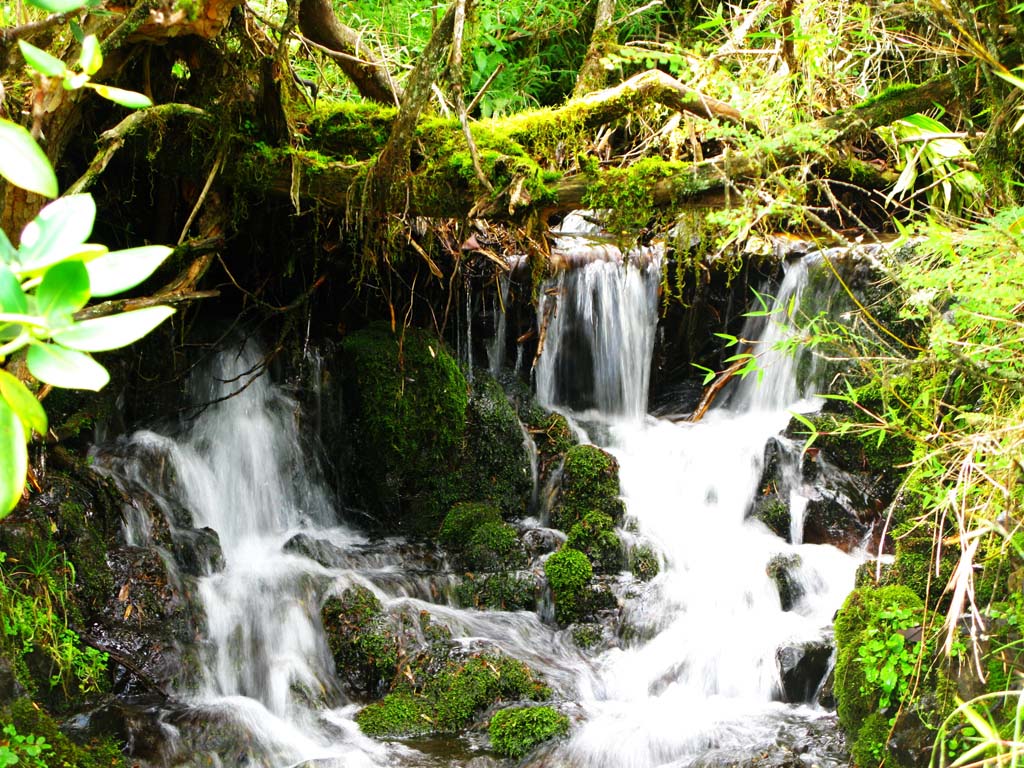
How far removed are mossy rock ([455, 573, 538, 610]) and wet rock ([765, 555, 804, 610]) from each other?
62.0 inches

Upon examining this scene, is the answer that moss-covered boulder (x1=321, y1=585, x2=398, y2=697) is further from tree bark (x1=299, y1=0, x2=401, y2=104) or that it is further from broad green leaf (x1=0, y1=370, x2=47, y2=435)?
broad green leaf (x1=0, y1=370, x2=47, y2=435)

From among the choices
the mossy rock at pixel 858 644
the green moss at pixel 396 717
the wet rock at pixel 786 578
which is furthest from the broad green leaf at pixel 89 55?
the wet rock at pixel 786 578

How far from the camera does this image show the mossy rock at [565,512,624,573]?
6.19 metres

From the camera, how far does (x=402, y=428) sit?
21.9 feet

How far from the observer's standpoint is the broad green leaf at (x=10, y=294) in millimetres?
809

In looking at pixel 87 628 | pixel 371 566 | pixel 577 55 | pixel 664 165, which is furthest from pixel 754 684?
pixel 577 55

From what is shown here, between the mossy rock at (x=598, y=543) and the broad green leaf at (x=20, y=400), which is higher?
the broad green leaf at (x=20, y=400)

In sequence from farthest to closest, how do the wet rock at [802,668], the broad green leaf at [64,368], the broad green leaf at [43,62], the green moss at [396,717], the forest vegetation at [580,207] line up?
the wet rock at [802,668] < the green moss at [396,717] < the forest vegetation at [580,207] < the broad green leaf at [43,62] < the broad green leaf at [64,368]

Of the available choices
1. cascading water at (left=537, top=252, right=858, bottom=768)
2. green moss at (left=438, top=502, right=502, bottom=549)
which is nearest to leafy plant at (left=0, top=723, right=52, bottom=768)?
cascading water at (left=537, top=252, right=858, bottom=768)

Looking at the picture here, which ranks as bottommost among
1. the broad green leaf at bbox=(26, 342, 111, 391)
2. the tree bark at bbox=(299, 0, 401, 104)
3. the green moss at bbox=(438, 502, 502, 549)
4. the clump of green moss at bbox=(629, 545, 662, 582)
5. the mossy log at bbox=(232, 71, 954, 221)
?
the clump of green moss at bbox=(629, 545, 662, 582)

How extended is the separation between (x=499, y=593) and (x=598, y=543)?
78cm

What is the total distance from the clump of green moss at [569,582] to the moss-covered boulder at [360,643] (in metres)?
1.19

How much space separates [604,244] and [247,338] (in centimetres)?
329

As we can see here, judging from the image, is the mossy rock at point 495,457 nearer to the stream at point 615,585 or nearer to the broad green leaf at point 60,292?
the stream at point 615,585
